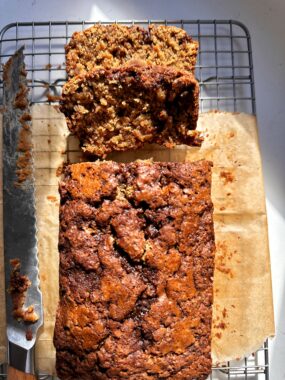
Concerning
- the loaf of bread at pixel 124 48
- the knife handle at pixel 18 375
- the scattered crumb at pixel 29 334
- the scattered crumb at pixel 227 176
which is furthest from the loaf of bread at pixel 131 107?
the knife handle at pixel 18 375

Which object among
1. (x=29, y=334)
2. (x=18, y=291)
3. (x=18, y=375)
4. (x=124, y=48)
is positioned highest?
(x=124, y=48)

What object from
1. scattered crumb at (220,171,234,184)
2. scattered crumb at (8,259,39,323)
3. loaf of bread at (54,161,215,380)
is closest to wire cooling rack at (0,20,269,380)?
scattered crumb at (220,171,234,184)

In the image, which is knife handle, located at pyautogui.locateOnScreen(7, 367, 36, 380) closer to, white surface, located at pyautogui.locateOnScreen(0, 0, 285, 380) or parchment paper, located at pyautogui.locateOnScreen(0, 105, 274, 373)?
parchment paper, located at pyautogui.locateOnScreen(0, 105, 274, 373)

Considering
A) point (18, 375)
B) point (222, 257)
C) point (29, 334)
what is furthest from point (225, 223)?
point (18, 375)

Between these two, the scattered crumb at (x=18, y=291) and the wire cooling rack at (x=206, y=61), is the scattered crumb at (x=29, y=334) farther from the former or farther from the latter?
the wire cooling rack at (x=206, y=61)

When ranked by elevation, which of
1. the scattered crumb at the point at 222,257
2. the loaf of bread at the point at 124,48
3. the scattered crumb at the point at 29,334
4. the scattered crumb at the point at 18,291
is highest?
the loaf of bread at the point at 124,48

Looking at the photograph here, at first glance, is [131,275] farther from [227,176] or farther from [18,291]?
[227,176]

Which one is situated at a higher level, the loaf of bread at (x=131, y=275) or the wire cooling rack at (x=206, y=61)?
the wire cooling rack at (x=206, y=61)
